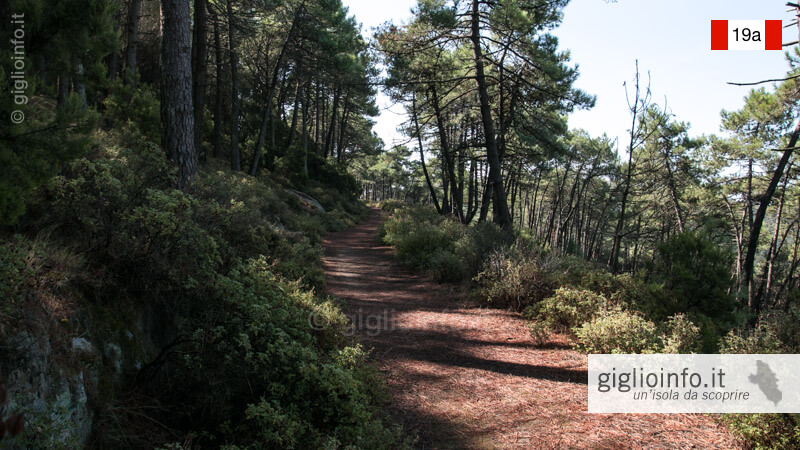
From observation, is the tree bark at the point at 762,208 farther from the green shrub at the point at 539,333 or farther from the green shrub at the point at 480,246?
the green shrub at the point at 539,333

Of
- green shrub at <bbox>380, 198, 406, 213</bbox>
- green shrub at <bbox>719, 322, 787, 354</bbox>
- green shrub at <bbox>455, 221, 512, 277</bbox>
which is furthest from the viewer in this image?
green shrub at <bbox>380, 198, 406, 213</bbox>

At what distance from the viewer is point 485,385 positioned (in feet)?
15.8

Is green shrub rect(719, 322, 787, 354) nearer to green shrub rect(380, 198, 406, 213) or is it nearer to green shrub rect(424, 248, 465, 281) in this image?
green shrub rect(424, 248, 465, 281)

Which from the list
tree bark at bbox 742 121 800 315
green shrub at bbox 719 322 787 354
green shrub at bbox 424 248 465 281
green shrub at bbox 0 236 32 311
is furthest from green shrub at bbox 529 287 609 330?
tree bark at bbox 742 121 800 315

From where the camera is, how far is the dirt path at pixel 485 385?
3754mm

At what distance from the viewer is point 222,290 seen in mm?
3629

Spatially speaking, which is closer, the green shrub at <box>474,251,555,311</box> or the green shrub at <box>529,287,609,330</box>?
the green shrub at <box>529,287,609,330</box>

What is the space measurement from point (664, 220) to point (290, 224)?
2684cm

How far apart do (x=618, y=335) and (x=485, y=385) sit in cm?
183

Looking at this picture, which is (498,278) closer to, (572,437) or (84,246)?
(572,437)

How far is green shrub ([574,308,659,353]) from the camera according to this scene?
499 cm

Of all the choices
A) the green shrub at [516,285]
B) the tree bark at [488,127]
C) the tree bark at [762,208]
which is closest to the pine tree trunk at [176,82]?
the green shrub at [516,285]

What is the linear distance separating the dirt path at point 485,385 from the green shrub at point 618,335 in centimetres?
26

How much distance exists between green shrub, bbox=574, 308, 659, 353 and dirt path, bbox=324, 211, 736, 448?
0.86ft
